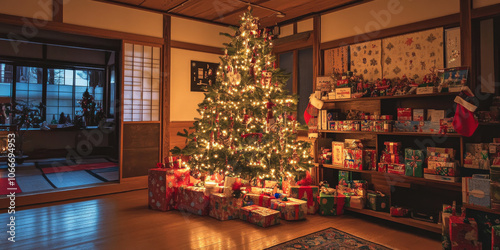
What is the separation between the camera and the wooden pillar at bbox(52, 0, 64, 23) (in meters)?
4.27

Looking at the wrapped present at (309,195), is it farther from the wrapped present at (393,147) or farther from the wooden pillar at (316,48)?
the wooden pillar at (316,48)

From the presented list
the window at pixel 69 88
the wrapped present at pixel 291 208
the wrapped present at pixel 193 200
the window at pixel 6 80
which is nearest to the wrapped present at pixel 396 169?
the wrapped present at pixel 291 208

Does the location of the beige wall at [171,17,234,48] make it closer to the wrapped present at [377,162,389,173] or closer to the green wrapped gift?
the wrapped present at [377,162,389,173]

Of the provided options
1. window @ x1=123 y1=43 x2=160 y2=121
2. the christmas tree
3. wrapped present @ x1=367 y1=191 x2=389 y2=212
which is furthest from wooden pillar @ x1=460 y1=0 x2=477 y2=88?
A: window @ x1=123 y1=43 x2=160 y2=121

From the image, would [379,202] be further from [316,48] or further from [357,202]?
[316,48]

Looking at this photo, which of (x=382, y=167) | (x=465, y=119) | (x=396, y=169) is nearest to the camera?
(x=465, y=119)

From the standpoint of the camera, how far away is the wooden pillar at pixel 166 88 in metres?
5.30

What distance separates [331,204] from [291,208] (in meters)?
0.58

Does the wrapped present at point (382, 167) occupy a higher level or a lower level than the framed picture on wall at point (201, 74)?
lower

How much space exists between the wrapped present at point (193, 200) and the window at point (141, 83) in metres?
1.87

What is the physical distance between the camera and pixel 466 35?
10.6ft

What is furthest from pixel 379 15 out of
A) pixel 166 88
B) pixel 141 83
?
pixel 141 83

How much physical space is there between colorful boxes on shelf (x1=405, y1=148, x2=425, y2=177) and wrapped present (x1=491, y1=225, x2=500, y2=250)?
890 millimetres

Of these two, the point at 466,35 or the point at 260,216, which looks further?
the point at 260,216
